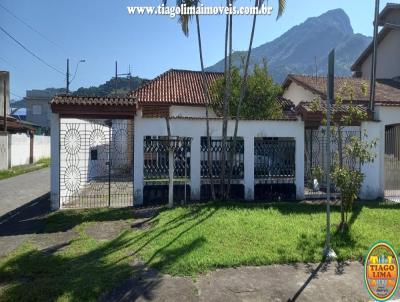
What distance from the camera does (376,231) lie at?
756cm

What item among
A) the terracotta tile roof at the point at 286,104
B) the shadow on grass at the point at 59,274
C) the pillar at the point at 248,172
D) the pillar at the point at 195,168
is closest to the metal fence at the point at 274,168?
the pillar at the point at 248,172

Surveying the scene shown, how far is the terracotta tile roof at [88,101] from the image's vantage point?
10.2m

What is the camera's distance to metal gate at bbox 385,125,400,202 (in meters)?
11.9

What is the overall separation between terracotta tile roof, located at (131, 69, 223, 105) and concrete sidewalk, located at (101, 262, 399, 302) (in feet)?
48.8

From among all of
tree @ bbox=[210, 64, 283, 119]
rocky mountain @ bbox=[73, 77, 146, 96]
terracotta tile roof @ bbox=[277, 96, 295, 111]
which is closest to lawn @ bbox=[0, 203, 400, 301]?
tree @ bbox=[210, 64, 283, 119]

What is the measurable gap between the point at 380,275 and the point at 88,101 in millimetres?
8413

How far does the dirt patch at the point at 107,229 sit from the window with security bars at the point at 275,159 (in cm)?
454

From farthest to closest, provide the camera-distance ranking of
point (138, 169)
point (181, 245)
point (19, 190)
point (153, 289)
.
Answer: point (19, 190) → point (138, 169) → point (181, 245) → point (153, 289)

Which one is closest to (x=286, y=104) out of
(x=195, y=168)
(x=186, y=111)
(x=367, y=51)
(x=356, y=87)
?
(x=356, y=87)

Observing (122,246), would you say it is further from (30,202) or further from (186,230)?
(30,202)

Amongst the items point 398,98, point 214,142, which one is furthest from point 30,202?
point 398,98

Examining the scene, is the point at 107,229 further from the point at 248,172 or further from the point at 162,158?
the point at 248,172

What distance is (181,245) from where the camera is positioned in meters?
6.58

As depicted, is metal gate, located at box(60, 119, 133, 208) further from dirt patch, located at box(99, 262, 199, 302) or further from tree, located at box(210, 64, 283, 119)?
tree, located at box(210, 64, 283, 119)
